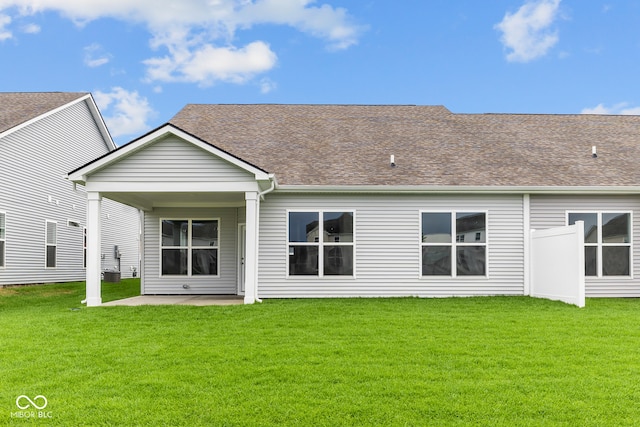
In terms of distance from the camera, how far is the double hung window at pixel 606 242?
544 inches

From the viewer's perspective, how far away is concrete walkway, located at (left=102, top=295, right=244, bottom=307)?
12680 mm

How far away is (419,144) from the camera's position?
16.4 metres

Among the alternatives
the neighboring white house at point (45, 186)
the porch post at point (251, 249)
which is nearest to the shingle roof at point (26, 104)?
the neighboring white house at point (45, 186)

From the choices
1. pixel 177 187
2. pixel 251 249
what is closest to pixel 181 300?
pixel 251 249

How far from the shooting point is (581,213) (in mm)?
13961

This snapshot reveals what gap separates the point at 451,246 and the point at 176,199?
23.6ft

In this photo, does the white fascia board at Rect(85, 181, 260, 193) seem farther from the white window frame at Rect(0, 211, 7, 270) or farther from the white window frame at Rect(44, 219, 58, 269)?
the white window frame at Rect(44, 219, 58, 269)

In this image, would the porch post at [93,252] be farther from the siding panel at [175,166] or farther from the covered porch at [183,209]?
the siding panel at [175,166]

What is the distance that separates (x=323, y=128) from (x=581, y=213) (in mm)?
8058

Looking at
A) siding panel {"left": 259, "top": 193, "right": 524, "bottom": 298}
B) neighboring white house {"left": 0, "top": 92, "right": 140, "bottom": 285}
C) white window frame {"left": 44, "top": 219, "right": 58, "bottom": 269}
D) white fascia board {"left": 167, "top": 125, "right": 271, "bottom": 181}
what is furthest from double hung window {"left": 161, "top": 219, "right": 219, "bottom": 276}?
white window frame {"left": 44, "top": 219, "right": 58, "bottom": 269}

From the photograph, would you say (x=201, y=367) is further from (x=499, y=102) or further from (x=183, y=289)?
(x=499, y=102)

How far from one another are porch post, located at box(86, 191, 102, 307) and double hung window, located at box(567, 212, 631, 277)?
1136cm

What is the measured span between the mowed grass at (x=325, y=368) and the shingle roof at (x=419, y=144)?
183 inches

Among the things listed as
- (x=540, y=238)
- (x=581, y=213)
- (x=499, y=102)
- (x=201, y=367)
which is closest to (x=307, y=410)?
(x=201, y=367)
